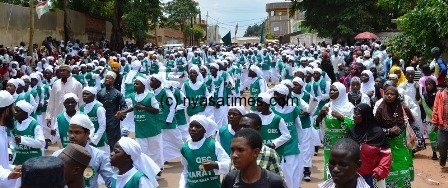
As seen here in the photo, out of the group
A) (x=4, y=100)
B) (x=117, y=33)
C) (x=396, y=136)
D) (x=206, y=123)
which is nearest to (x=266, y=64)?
(x=117, y=33)

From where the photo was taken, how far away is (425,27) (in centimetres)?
1667

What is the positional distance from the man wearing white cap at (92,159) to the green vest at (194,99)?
6.23 m

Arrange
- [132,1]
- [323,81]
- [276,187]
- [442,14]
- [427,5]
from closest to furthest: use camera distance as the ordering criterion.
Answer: [276,187]
[323,81]
[442,14]
[427,5]
[132,1]

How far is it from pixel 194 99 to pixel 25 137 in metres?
5.47

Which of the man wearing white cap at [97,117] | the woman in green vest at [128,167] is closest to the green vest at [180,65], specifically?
the man wearing white cap at [97,117]

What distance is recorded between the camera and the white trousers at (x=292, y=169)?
7629 mm

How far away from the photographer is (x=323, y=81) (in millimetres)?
12062

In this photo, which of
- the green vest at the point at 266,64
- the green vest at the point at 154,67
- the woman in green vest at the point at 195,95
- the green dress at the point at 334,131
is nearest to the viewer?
the green dress at the point at 334,131

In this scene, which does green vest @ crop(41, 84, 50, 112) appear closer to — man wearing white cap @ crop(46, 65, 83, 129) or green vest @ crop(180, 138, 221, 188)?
man wearing white cap @ crop(46, 65, 83, 129)

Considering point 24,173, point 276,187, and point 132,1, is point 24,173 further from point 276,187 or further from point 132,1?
point 132,1

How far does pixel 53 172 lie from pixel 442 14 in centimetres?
1455

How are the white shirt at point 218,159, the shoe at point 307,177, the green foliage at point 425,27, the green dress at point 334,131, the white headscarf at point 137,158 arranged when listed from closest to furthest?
1. the white headscarf at point 137,158
2. the white shirt at point 218,159
3. the green dress at point 334,131
4. the shoe at point 307,177
5. the green foliage at point 425,27

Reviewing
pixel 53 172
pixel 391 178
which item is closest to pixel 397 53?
pixel 391 178

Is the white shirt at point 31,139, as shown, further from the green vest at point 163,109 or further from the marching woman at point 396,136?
the marching woman at point 396,136
